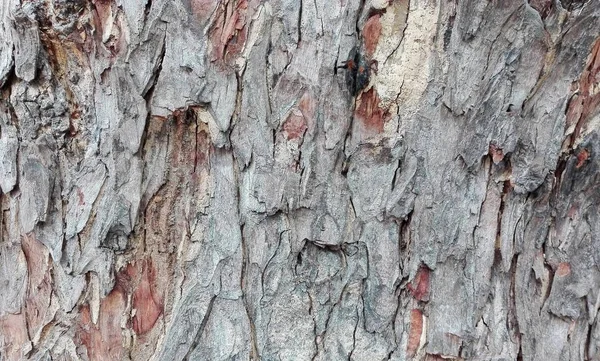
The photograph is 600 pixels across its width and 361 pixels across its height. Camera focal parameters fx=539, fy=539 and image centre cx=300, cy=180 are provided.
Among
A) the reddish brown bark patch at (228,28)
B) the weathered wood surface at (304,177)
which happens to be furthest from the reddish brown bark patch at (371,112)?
the reddish brown bark patch at (228,28)

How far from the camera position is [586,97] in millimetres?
1057

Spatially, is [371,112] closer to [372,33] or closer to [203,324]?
[372,33]

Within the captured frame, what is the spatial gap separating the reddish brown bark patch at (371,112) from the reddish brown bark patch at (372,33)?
0.08m

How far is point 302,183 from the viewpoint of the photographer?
40.1 inches

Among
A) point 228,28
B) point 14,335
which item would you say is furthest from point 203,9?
point 14,335

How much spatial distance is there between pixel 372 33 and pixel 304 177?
294 millimetres

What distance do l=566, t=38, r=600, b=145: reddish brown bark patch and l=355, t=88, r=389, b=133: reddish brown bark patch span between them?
14.5 inches

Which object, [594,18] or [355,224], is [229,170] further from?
[594,18]

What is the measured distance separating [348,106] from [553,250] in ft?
1.66

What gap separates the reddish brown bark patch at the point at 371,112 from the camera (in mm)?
1006

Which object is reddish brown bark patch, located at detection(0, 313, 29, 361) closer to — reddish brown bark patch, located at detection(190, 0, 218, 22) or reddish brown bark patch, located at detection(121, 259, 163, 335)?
reddish brown bark patch, located at detection(121, 259, 163, 335)

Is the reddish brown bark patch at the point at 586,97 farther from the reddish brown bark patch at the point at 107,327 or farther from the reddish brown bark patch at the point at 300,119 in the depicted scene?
the reddish brown bark patch at the point at 107,327

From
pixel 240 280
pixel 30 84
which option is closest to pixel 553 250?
pixel 240 280

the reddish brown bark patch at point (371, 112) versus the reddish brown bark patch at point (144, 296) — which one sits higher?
the reddish brown bark patch at point (371, 112)
